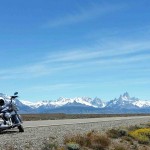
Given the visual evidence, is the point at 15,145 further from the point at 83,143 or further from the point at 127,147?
the point at 127,147

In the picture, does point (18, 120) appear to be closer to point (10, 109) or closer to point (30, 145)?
point (10, 109)

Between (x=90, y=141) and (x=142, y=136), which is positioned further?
(x=142, y=136)

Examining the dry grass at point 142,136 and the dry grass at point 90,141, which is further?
the dry grass at point 142,136

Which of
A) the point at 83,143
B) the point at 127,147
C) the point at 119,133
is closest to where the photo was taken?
the point at 83,143

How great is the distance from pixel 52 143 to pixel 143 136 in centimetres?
924

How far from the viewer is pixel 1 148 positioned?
55.9 ft

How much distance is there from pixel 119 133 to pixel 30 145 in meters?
9.07

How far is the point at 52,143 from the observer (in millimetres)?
19047

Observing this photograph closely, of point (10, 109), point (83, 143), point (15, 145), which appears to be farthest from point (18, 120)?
point (15, 145)

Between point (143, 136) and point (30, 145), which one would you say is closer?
point (30, 145)

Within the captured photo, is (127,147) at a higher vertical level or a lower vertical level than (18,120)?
lower

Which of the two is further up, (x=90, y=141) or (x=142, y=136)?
(x=142, y=136)

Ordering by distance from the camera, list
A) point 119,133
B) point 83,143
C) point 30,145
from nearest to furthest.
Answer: point 30,145, point 83,143, point 119,133

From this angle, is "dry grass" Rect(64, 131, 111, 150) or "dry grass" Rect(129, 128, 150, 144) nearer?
"dry grass" Rect(64, 131, 111, 150)
